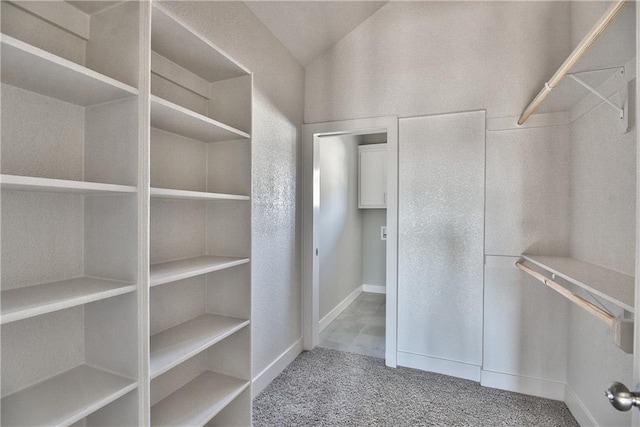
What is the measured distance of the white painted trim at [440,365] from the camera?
2.29 metres

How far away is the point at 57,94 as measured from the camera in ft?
3.27

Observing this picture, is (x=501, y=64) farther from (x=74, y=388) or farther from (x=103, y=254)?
(x=74, y=388)

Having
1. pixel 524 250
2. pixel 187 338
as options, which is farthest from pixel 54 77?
pixel 524 250

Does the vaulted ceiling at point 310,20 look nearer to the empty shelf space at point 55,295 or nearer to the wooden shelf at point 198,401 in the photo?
the empty shelf space at point 55,295

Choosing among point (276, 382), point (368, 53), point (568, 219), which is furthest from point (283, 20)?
point (276, 382)

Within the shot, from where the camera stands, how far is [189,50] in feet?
4.33

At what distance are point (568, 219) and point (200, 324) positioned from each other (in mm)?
2432

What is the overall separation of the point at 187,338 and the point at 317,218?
1649mm

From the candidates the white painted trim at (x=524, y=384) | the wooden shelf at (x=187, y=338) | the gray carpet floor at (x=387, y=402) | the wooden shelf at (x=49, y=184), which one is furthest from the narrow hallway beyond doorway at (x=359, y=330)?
the wooden shelf at (x=49, y=184)

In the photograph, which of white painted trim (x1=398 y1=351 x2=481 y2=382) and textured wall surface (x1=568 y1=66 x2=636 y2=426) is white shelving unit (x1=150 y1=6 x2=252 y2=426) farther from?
textured wall surface (x1=568 y1=66 x2=636 y2=426)

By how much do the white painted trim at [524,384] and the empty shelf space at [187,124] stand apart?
7.96 ft

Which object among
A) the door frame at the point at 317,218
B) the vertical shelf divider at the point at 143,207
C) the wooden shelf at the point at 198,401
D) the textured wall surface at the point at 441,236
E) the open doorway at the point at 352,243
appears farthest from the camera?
the open doorway at the point at 352,243

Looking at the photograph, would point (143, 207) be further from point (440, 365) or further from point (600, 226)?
point (440, 365)

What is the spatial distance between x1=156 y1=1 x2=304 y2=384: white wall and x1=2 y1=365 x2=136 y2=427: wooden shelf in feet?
3.46
